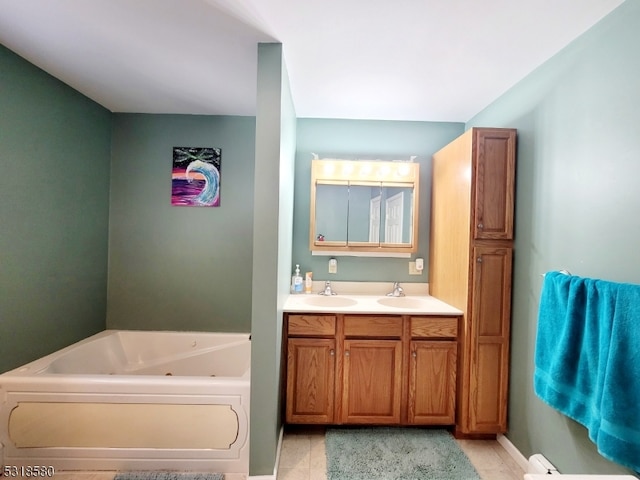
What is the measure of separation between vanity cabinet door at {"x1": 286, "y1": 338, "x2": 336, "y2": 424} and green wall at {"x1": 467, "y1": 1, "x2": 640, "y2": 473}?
1203 mm

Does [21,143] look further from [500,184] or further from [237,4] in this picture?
[500,184]

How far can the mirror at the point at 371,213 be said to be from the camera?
7.92 ft

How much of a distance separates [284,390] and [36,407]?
143cm

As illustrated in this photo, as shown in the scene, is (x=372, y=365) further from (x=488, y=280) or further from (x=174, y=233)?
(x=174, y=233)

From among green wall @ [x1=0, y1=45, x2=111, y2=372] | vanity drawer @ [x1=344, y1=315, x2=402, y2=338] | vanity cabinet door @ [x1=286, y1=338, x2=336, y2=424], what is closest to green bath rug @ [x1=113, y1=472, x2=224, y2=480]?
vanity cabinet door @ [x1=286, y1=338, x2=336, y2=424]

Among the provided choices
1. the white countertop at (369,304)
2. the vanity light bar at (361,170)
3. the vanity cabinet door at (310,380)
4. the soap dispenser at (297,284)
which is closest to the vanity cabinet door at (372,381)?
the vanity cabinet door at (310,380)

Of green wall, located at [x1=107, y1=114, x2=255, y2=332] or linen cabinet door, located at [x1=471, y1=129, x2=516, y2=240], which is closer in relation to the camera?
linen cabinet door, located at [x1=471, y1=129, x2=516, y2=240]

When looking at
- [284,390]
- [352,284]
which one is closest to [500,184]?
[352,284]

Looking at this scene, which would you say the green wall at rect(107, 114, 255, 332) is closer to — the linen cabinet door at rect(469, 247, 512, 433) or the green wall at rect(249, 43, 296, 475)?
the green wall at rect(249, 43, 296, 475)

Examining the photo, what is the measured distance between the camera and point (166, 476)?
1.61 metres

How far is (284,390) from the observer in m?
1.92

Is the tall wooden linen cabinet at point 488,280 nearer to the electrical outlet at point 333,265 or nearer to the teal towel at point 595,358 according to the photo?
the teal towel at point 595,358

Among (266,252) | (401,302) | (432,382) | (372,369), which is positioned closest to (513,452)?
(432,382)

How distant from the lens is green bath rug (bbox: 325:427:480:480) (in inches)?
63.9
